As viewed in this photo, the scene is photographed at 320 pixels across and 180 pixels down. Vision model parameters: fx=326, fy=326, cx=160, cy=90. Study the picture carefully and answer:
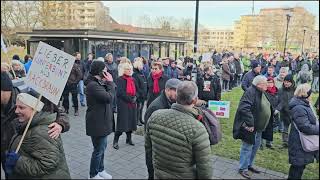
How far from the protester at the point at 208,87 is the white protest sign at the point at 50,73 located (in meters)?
5.27

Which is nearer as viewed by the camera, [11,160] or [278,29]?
[11,160]

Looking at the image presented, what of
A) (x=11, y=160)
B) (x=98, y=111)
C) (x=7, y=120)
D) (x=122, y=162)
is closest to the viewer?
(x=11, y=160)

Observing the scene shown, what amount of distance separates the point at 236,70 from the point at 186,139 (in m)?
14.0

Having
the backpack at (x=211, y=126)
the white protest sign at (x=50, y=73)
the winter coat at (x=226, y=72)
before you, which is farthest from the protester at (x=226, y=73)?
the white protest sign at (x=50, y=73)

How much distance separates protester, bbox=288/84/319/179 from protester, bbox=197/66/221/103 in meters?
3.28

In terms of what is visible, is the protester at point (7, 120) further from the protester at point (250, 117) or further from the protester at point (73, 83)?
the protester at point (73, 83)

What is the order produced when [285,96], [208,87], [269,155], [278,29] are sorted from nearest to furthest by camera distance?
1. [269,155]
2. [285,96]
3. [208,87]
4. [278,29]

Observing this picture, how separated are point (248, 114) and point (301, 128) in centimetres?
89

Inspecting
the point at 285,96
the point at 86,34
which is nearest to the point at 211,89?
the point at 285,96

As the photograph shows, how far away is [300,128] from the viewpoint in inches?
187

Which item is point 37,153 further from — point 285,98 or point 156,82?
point 285,98

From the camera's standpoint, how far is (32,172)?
9.41 feet

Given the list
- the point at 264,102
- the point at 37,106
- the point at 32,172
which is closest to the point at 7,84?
the point at 37,106

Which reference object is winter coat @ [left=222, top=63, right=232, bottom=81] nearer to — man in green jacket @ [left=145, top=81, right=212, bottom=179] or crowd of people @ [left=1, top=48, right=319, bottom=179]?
crowd of people @ [left=1, top=48, right=319, bottom=179]
